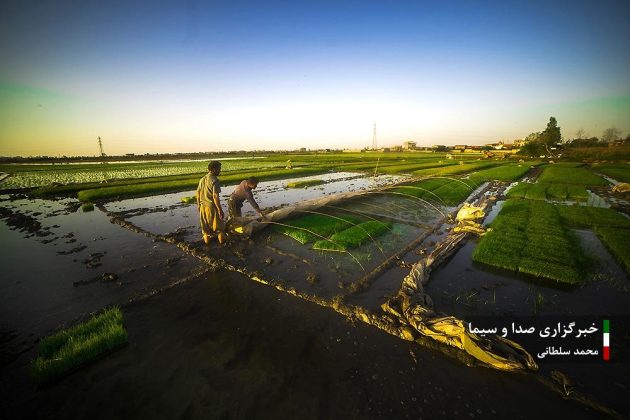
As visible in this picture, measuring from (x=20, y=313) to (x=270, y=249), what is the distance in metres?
5.45

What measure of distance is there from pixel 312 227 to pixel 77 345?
7.12 metres

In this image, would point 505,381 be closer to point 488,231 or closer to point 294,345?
point 294,345

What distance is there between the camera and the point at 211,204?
26.2 feet

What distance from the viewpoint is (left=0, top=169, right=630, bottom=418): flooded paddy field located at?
3.28 metres

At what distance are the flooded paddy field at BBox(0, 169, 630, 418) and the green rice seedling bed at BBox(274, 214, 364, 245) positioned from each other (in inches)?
15.1

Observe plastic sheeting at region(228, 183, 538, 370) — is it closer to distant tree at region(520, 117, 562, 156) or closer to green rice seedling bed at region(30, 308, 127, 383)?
green rice seedling bed at region(30, 308, 127, 383)

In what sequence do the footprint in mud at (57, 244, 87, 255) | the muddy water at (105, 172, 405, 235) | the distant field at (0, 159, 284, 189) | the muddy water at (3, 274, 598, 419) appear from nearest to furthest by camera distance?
the muddy water at (3, 274, 598, 419), the footprint in mud at (57, 244, 87, 255), the muddy water at (105, 172, 405, 235), the distant field at (0, 159, 284, 189)

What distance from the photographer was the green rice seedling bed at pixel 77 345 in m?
3.63

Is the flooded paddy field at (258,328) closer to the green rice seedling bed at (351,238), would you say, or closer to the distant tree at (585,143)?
the green rice seedling bed at (351,238)

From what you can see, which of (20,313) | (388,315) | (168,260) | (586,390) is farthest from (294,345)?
(20,313)

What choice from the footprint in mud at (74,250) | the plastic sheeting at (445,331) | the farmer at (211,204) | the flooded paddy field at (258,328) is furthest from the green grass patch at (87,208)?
the plastic sheeting at (445,331)

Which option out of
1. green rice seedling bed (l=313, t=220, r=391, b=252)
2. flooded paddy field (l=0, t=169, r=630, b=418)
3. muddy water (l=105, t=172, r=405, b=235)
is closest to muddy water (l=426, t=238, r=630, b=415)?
flooded paddy field (l=0, t=169, r=630, b=418)

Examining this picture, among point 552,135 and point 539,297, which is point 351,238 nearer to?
point 539,297

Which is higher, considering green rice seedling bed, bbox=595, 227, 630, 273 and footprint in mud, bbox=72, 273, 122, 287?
footprint in mud, bbox=72, 273, 122, 287
